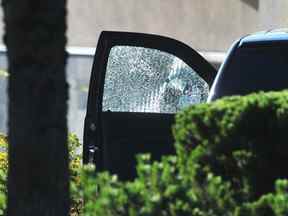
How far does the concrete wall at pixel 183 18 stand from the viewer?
1680 centimetres

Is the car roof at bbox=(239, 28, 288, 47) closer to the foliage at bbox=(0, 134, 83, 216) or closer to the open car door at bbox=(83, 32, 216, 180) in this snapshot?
the open car door at bbox=(83, 32, 216, 180)

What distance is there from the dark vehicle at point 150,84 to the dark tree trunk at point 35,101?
1957 mm

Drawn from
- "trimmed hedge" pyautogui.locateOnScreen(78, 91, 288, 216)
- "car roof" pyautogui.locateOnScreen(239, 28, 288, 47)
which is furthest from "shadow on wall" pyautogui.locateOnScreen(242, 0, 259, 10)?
"trimmed hedge" pyautogui.locateOnScreen(78, 91, 288, 216)

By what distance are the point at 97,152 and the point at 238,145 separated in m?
2.49

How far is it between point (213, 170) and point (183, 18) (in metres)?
13.2

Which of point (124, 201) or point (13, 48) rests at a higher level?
point (13, 48)

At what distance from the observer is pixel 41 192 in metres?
5.04

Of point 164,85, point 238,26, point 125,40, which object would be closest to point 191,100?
point 164,85

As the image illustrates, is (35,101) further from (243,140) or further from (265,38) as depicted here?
(265,38)

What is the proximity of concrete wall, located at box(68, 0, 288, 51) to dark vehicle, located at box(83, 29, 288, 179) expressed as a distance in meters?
8.67

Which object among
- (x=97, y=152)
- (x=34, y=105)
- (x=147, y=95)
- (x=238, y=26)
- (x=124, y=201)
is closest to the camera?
(x=124, y=201)

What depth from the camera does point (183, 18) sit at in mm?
17969

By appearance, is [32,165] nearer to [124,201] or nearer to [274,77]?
[124,201]

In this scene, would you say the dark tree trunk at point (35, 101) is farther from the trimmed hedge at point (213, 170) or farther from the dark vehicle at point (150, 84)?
the dark vehicle at point (150, 84)
